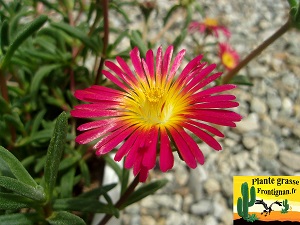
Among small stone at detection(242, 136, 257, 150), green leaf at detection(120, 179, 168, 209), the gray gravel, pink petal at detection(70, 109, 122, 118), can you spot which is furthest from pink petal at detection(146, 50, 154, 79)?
small stone at detection(242, 136, 257, 150)

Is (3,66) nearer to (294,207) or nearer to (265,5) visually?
(294,207)

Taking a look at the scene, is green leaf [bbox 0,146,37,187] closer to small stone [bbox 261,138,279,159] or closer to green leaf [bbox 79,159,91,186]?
green leaf [bbox 79,159,91,186]

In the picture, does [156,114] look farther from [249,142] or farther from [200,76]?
[249,142]

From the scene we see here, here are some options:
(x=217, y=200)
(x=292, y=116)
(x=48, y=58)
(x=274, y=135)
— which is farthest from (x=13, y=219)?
(x=292, y=116)

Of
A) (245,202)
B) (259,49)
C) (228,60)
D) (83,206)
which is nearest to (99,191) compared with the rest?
(83,206)

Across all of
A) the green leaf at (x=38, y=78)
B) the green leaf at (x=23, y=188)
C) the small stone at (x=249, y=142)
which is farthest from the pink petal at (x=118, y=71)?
the small stone at (x=249, y=142)

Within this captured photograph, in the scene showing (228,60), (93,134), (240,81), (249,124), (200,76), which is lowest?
(93,134)
